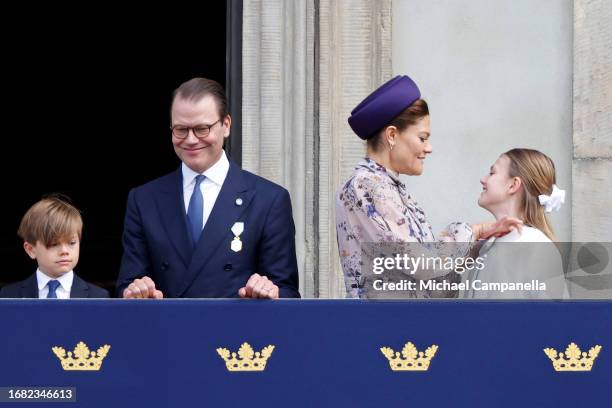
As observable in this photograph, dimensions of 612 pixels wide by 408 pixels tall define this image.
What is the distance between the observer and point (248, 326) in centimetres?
399

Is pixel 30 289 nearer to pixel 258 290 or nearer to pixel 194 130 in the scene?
pixel 194 130

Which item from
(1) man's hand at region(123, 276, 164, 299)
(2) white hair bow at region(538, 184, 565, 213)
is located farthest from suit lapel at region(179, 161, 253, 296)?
(2) white hair bow at region(538, 184, 565, 213)

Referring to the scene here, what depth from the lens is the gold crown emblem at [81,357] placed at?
3.96 metres

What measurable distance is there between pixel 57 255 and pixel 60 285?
6.3 inches

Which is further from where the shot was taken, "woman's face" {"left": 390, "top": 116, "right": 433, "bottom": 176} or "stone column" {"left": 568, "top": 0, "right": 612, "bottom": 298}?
"stone column" {"left": 568, "top": 0, "right": 612, "bottom": 298}

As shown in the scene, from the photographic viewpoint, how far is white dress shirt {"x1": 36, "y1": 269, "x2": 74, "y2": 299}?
494 centimetres

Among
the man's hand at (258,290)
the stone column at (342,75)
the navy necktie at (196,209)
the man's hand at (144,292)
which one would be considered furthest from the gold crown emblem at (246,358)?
the stone column at (342,75)

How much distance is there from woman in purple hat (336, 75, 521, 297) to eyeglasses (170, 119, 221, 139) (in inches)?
20.7

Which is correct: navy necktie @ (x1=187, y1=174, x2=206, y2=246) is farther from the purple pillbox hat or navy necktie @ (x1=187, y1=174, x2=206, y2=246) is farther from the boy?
the purple pillbox hat

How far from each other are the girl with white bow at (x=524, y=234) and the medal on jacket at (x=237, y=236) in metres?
0.85

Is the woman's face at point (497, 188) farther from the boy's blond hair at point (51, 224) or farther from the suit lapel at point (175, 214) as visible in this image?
the boy's blond hair at point (51, 224)

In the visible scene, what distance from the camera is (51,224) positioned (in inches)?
189

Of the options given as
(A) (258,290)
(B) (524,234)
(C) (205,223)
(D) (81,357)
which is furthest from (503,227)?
(D) (81,357)

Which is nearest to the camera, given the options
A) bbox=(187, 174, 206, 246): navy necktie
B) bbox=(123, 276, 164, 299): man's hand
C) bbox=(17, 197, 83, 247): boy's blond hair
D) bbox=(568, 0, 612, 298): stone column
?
bbox=(123, 276, 164, 299): man's hand
